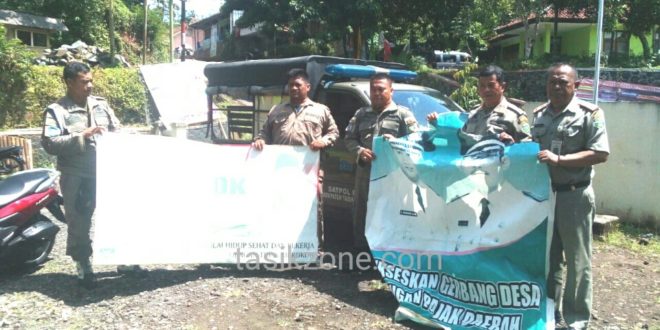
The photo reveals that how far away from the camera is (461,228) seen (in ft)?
11.9

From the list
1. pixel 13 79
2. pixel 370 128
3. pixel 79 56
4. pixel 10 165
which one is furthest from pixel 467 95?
pixel 79 56

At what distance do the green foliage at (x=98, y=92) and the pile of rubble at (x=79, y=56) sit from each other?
439 cm

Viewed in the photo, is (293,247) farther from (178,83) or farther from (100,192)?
(178,83)

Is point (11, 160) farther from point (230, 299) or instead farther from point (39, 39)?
point (39, 39)

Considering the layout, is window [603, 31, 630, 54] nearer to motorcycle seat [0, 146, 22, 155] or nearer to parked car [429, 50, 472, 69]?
parked car [429, 50, 472, 69]

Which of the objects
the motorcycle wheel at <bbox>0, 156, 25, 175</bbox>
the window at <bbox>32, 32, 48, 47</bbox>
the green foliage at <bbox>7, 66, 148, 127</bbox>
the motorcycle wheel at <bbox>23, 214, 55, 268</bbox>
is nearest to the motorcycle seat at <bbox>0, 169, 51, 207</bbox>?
the motorcycle wheel at <bbox>23, 214, 55, 268</bbox>

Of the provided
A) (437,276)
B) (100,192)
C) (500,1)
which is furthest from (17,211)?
(500,1)

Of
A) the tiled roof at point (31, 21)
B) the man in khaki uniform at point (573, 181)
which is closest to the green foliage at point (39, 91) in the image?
the tiled roof at point (31, 21)

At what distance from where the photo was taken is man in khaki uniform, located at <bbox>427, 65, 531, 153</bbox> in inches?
141

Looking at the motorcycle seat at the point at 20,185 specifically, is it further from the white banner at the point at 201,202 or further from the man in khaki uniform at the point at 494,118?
the man in khaki uniform at the point at 494,118

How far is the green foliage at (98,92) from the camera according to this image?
1955 centimetres

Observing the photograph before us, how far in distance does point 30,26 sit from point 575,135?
32310 millimetres

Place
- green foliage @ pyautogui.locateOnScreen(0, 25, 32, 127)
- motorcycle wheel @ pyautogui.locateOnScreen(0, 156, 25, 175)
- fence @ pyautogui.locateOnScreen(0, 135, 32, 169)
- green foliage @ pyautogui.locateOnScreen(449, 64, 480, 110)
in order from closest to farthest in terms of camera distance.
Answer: green foliage @ pyautogui.locateOnScreen(449, 64, 480, 110) < motorcycle wheel @ pyautogui.locateOnScreen(0, 156, 25, 175) < fence @ pyautogui.locateOnScreen(0, 135, 32, 169) < green foliage @ pyautogui.locateOnScreen(0, 25, 32, 127)

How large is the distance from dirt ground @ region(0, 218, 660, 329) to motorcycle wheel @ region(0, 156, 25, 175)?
474 centimetres
